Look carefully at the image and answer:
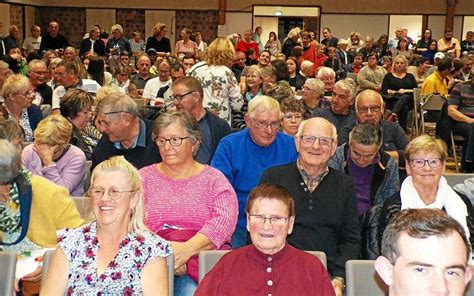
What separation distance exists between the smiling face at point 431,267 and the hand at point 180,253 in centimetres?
155

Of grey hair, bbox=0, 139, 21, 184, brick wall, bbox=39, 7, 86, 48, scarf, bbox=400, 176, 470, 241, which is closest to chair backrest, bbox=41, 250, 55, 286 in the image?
grey hair, bbox=0, 139, 21, 184

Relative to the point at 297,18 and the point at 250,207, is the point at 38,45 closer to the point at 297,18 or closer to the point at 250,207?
the point at 297,18

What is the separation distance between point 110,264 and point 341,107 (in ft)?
10.3

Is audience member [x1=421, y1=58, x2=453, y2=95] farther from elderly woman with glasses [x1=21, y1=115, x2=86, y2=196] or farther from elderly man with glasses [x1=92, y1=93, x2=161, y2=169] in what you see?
elderly woman with glasses [x1=21, y1=115, x2=86, y2=196]

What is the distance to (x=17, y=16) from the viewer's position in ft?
54.1

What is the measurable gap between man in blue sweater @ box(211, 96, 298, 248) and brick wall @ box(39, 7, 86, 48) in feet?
49.2

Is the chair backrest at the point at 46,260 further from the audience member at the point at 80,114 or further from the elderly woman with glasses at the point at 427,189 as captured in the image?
the audience member at the point at 80,114

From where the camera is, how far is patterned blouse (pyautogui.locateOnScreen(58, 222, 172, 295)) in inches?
102

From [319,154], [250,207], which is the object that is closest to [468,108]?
[319,154]

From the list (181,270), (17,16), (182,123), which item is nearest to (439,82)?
(182,123)

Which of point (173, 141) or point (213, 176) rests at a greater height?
point (173, 141)

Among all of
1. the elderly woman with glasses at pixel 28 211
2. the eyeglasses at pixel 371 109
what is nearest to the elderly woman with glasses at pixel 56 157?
the elderly woman with glasses at pixel 28 211

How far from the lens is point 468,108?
718 cm

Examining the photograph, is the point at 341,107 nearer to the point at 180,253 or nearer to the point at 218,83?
the point at 218,83
